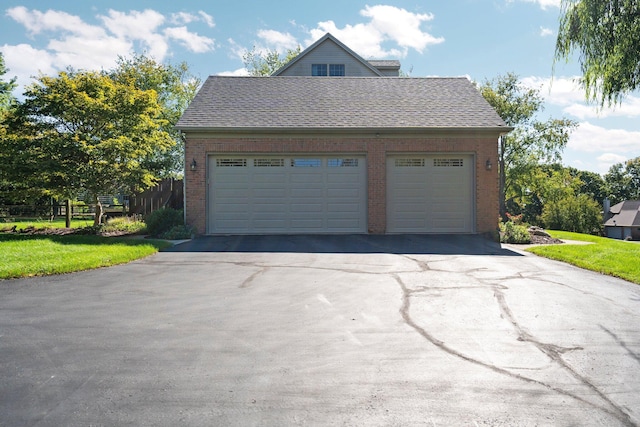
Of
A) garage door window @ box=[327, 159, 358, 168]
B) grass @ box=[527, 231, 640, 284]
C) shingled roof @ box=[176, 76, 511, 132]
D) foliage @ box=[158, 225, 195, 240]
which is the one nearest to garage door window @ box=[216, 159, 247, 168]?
shingled roof @ box=[176, 76, 511, 132]

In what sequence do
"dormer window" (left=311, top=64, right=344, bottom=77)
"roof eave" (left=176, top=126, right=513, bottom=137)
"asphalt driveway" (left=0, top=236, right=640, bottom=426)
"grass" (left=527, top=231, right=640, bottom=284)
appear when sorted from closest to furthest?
1. "asphalt driveway" (left=0, top=236, right=640, bottom=426)
2. "grass" (left=527, top=231, right=640, bottom=284)
3. "roof eave" (left=176, top=126, right=513, bottom=137)
4. "dormer window" (left=311, top=64, right=344, bottom=77)

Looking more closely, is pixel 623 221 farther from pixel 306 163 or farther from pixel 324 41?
pixel 306 163

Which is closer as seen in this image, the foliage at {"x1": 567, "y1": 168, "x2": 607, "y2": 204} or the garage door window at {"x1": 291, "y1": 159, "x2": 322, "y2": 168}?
the garage door window at {"x1": 291, "y1": 159, "x2": 322, "y2": 168}

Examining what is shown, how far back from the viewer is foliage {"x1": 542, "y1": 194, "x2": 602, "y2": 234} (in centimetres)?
3792

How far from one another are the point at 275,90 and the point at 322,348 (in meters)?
14.2

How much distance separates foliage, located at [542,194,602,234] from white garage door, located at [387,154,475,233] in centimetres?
2870

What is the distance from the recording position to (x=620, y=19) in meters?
9.84

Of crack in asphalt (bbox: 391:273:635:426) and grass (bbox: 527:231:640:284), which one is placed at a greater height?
grass (bbox: 527:231:640:284)

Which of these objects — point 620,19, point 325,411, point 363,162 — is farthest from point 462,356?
point 363,162

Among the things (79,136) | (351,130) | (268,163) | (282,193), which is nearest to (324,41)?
(351,130)

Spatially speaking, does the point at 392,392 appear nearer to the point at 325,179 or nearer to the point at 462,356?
the point at 462,356

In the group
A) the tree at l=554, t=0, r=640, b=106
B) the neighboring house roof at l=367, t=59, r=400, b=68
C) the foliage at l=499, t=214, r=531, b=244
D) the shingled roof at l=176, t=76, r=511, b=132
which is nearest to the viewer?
the tree at l=554, t=0, r=640, b=106

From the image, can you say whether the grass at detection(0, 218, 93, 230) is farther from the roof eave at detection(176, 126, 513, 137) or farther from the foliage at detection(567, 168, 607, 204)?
the foliage at detection(567, 168, 607, 204)

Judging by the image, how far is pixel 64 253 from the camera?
939cm
